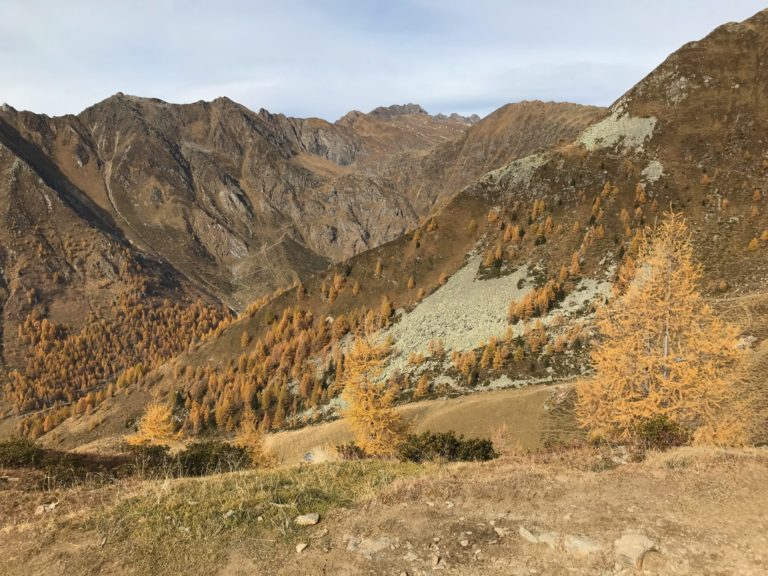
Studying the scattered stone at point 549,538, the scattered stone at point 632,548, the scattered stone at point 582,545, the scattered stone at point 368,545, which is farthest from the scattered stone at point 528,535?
the scattered stone at point 368,545

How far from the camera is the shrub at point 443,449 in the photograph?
→ 21250 millimetres

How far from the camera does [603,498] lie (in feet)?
41.3

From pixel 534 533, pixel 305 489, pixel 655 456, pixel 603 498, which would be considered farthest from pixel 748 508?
pixel 305 489

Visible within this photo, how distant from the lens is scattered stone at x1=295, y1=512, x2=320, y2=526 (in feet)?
37.2

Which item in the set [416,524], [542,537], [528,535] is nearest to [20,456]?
[416,524]

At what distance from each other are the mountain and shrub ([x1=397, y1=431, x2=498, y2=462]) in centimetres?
5471

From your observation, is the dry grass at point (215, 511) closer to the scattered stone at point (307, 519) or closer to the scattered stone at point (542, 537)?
the scattered stone at point (307, 519)

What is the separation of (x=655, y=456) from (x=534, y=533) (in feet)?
25.8

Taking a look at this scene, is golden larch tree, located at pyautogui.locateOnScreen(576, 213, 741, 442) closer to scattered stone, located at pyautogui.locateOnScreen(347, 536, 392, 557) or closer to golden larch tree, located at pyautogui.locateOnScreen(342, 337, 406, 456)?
scattered stone, located at pyautogui.locateOnScreen(347, 536, 392, 557)

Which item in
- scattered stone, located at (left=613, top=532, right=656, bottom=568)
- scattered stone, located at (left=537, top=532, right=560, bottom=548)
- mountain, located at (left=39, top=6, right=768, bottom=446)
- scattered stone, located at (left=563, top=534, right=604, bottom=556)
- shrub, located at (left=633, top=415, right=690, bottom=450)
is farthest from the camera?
mountain, located at (left=39, top=6, right=768, bottom=446)

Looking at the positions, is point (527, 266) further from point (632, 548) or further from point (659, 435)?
point (632, 548)

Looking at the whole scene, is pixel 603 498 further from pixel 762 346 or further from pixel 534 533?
pixel 762 346

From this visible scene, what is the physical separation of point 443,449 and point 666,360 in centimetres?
1393

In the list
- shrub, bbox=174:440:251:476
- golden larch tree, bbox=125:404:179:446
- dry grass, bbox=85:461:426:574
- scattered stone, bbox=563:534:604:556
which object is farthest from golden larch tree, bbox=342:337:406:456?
golden larch tree, bbox=125:404:179:446
